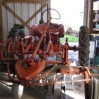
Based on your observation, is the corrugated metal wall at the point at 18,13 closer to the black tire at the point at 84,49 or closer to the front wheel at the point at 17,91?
the black tire at the point at 84,49

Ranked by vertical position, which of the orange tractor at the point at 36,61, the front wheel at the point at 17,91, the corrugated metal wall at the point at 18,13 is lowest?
the front wheel at the point at 17,91

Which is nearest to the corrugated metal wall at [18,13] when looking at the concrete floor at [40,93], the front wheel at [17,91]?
the concrete floor at [40,93]

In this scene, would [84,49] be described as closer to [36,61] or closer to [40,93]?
[40,93]

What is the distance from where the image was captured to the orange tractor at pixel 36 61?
3258 millimetres

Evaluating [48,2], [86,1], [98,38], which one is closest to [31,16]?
[48,2]

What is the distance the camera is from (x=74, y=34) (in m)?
11.0

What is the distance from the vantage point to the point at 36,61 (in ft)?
11.6

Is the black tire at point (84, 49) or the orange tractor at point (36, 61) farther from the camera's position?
the black tire at point (84, 49)

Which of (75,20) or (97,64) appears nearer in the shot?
(97,64)

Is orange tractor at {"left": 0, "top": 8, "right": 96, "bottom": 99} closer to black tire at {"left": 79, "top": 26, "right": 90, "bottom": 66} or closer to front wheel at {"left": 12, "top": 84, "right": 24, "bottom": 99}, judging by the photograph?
front wheel at {"left": 12, "top": 84, "right": 24, "bottom": 99}

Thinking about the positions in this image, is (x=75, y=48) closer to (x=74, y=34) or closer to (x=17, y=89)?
(x=17, y=89)

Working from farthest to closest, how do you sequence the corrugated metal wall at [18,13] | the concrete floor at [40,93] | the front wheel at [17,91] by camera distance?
the corrugated metal wall at [18,13] → the concrete floor at [40,93] → the front wheel at [17,91]

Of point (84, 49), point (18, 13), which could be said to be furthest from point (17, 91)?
point (18, 13)

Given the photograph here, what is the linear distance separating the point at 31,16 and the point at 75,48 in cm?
382
